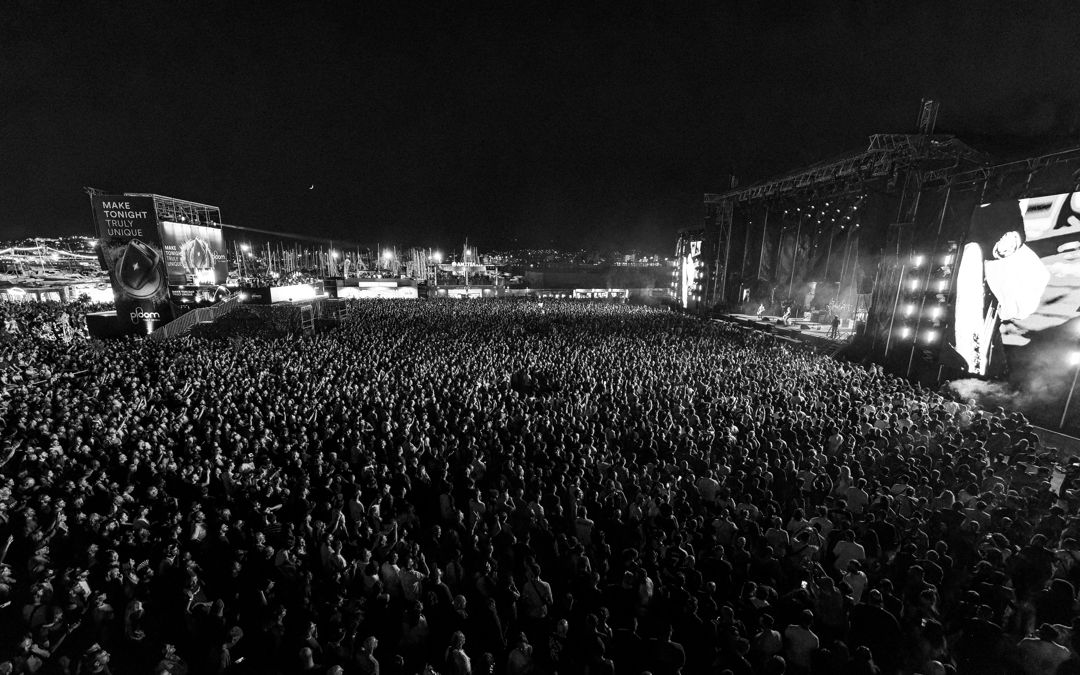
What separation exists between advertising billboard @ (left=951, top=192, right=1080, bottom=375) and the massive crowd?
6.52ft

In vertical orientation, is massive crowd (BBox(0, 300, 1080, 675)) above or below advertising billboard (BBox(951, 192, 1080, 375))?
below

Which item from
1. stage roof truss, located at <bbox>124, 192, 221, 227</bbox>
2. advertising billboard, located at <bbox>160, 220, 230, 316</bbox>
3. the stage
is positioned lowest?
the stage

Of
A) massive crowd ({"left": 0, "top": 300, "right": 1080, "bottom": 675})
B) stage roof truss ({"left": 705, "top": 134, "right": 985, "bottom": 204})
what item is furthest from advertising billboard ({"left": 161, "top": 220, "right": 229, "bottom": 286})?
stage roof truss ({"left": 705, "top": 134, "right": 985, "bottom": 204})

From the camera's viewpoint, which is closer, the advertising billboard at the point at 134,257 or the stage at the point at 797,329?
the advertising billboard at the point at 134,257

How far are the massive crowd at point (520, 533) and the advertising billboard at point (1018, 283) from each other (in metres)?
1.99

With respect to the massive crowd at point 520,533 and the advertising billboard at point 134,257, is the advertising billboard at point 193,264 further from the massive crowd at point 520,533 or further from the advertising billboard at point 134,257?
the massive crowd at point 520,533

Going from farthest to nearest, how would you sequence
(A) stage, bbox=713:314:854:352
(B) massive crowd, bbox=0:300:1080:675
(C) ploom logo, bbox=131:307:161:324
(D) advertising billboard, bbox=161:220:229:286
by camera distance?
1. (D) advertising billboard, bbox=161:220:229:286
2. (C) ploom logo, bbox=131:307:161:324
3. (A) stage, bbox=713:314:854:352
4. (B) massive crowd, bbox=0:300:1080:675

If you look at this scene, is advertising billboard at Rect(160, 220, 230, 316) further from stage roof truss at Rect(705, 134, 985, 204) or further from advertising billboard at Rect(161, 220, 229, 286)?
stage roof truss at Rect(705, 134, 985, 204)

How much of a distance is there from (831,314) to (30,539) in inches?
1114

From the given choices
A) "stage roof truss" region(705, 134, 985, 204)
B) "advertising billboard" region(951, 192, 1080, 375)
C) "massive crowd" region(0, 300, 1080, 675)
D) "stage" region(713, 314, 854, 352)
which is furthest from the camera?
"stage" region(713, 314, 854, 352)

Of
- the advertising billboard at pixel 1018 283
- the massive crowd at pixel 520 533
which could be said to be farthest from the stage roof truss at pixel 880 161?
the massive crowd at pixel 520 533

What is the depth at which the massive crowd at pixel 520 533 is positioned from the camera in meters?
3.64

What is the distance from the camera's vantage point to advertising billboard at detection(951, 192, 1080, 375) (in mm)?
9281

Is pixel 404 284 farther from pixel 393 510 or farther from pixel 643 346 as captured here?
pixel 393 510
